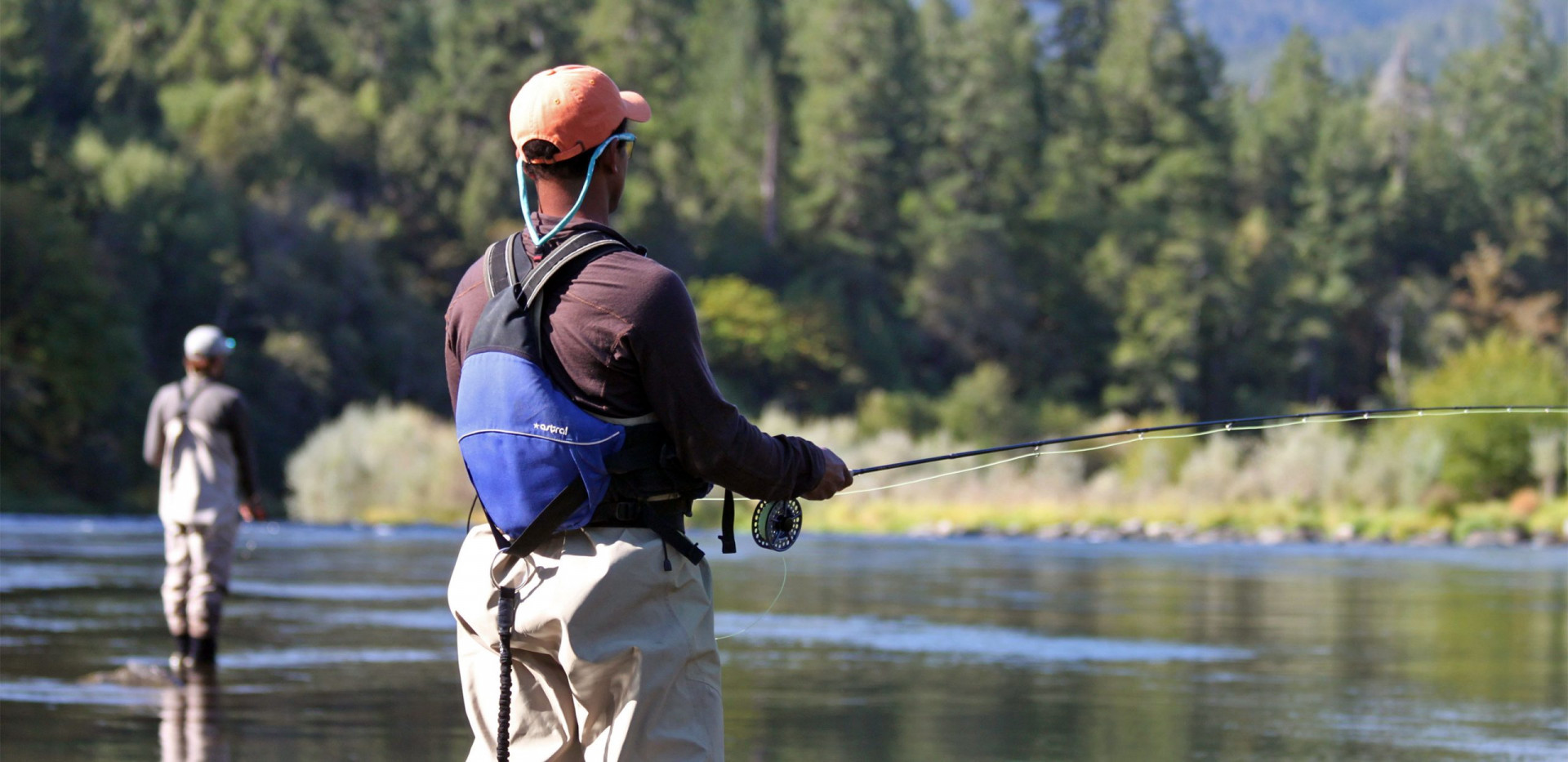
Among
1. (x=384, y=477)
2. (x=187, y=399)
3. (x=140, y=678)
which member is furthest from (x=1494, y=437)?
(x=140, y=678)

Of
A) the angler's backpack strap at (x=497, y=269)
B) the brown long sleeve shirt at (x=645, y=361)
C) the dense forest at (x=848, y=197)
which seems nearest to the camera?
the brown long sleeve shirt at (x=645, y=361)

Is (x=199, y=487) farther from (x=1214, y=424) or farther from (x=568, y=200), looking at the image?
(x=568, y=200)

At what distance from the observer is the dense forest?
209 feet

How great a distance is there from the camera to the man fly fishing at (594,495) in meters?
4.18

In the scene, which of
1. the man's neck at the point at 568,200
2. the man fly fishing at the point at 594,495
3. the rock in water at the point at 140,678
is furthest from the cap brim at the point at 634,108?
the rock in water at the point at 140,678

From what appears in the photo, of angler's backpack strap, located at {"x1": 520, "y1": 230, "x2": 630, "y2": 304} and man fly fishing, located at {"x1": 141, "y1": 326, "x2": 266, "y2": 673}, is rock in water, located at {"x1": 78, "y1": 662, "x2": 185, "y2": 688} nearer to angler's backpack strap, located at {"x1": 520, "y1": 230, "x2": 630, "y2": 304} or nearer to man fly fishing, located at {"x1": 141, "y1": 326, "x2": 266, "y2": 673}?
man fly fishing, located at {"x1": 141, "y1": 326, "x2": 266, "y2": 673}

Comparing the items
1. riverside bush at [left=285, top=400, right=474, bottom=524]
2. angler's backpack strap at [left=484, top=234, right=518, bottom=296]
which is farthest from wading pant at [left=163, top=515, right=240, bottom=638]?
riverside bush at [left=285, top=400, right=474, bottom=524]

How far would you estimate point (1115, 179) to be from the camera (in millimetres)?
93000

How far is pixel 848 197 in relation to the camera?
8719 centimetres

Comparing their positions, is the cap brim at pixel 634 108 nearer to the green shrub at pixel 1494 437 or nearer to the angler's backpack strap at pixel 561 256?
the angler's backpack strap at pixel 561 256

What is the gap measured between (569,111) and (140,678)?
21.9 ft

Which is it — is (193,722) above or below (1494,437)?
below

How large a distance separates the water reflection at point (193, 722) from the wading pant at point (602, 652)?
12.9ft

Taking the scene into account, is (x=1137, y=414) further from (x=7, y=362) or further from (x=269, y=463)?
(x=7, y=362)
